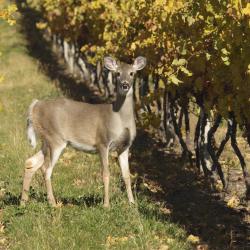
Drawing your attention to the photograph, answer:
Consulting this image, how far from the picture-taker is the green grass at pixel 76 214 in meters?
8.59

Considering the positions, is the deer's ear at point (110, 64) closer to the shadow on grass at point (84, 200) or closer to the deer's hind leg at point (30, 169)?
the deer's hind leg at point (30, 169)

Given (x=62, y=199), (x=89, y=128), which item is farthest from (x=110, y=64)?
(x=62, y=199)

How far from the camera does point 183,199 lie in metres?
12.4

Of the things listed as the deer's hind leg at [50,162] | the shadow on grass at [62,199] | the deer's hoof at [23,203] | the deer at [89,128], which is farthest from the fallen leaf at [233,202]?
the deer's hoof at [23,203]

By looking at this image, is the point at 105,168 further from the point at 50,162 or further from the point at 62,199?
the point at 62,199

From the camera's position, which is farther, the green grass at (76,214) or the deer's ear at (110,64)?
the deer's ear at (110,64)

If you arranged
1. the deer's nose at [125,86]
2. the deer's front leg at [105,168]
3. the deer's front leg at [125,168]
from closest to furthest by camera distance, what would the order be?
the deer's front leg at [105,168]
the deer's nose at [125,86]
the deer's front leg at [125,168]

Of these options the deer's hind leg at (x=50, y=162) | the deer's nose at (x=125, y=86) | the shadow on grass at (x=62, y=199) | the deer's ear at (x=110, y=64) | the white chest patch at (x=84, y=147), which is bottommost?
the shadow on grass at (x=62, y=199)

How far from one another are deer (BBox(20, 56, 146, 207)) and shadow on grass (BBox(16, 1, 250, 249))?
730 mm

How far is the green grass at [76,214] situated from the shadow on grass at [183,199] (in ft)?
0.98

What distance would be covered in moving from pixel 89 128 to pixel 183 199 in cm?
287

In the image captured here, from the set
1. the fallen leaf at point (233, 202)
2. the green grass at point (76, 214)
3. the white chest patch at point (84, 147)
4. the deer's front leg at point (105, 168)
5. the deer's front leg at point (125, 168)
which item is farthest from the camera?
the fallen leaf at point (233, 202)

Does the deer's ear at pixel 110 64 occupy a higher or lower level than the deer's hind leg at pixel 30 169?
higher

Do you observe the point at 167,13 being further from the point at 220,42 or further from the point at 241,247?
the point at 241,247
